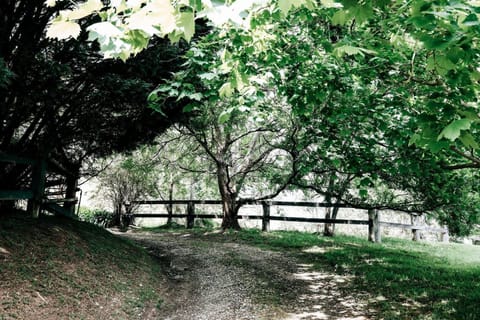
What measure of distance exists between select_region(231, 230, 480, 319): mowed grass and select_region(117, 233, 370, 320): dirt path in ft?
1.64

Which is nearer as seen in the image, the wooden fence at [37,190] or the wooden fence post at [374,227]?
the wooden fence at [37,190]

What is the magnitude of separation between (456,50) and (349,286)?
17.7 ft

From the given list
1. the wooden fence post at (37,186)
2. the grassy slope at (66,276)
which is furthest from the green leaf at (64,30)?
the wooden fence post at (37,186)

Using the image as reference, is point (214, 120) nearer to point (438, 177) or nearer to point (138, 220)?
point (438, 177)

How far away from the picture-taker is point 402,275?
725 cm

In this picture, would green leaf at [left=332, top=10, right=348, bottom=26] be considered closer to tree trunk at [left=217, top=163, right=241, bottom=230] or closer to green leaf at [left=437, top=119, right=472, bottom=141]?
green leaf at [left=437, top=119, right=472, bottom=141]

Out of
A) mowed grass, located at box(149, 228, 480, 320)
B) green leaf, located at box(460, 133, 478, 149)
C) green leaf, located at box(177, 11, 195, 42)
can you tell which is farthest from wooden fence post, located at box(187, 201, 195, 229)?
green leaf, located at box(177, 11, 195, 42)

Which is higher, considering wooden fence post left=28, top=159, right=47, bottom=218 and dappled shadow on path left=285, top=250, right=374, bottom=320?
wooden fence post left=28, top=159, right=47, bottom=218

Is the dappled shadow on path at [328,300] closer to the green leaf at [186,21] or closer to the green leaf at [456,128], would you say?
the green leaf at [456,128]

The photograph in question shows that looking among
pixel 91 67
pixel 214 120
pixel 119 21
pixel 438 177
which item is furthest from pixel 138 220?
pixel 119 21

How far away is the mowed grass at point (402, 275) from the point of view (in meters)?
5.37

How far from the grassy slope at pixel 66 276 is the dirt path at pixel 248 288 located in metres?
0.50

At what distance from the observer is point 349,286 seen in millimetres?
6543

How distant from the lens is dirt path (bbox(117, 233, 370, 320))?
529 cm
